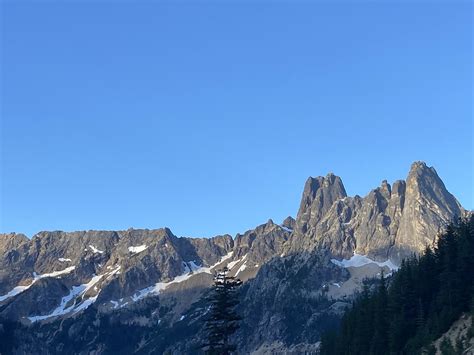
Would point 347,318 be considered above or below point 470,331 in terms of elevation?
above

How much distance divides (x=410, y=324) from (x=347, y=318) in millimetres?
40632

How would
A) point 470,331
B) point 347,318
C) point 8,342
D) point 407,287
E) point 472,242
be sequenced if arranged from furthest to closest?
point 8,342 < point 347,318 < point 407,287 < point 472,242 < point 470,331

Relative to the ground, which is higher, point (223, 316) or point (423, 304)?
point (423, 304)

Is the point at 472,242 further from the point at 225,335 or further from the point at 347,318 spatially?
the point at 225,335

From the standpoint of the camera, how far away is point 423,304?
12112 cm

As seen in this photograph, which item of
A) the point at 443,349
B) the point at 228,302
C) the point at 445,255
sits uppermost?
the point at 445,255

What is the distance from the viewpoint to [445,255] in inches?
4754

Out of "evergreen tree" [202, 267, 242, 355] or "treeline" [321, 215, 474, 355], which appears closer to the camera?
"evergreen tree" [202, 267, 242, 355]

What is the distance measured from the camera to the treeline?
4238 inches

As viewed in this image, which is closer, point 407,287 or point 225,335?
point 225,335

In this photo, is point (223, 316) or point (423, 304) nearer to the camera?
point (223, 316)

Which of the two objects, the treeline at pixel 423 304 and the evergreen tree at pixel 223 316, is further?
the treeline at pixel 423 304

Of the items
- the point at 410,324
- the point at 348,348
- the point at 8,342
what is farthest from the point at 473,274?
the point at 8,342

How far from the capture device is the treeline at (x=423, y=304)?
10766cm
